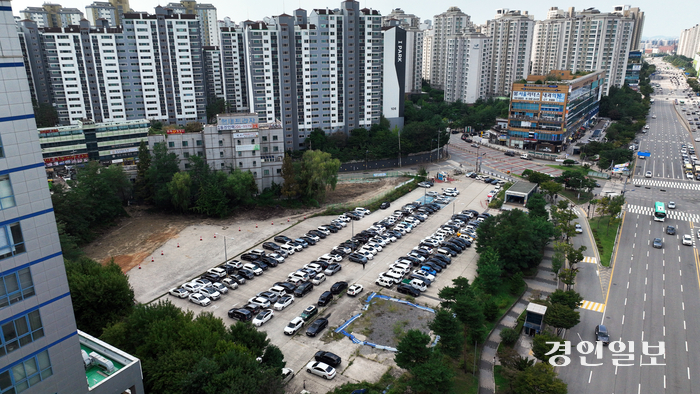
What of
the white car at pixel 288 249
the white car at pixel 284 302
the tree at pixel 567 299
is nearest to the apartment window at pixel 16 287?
the white car at pixel 284 302

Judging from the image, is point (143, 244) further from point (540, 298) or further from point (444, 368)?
point (540, 298)

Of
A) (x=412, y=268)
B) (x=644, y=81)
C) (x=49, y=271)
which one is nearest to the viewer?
(x=49, y=271)

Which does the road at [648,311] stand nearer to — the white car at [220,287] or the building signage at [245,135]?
the white car at [220,287]

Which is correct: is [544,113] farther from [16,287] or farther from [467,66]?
[16,287]

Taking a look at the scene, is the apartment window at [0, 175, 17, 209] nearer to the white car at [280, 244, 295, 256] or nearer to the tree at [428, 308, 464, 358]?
the tree at [428, 308, 464, 358]

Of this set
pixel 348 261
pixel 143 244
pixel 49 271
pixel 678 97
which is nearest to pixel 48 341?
pixel 49 271

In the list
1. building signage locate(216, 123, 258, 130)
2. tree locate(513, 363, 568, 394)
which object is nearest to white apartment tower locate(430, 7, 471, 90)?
building signage locate(216, 123, 258, 130)
